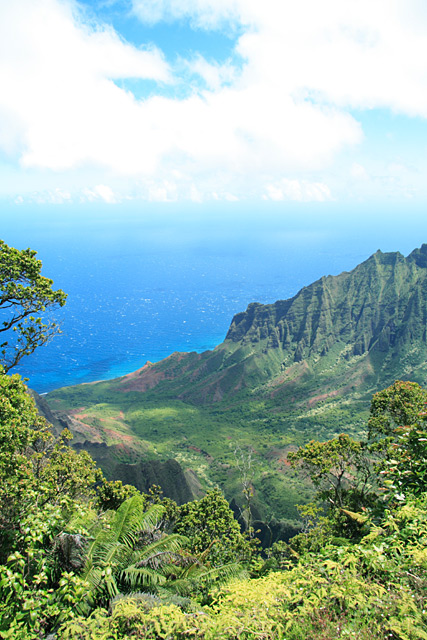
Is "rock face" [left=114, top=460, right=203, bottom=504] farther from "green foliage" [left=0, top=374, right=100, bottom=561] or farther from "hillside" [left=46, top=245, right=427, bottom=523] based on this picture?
"green foliage" [left=0, top=374, right=100, bottom=561]

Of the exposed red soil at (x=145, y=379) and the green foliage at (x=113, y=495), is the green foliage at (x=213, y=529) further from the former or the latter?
the exposed red soil at (x=145, y=379)

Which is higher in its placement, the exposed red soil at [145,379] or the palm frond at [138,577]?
the exposed red soil at [145,379]

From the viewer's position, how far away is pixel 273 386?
11269 cm

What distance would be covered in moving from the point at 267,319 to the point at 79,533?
12589 centimetres

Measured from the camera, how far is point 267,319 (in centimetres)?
13325

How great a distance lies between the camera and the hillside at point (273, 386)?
7531 centimetres

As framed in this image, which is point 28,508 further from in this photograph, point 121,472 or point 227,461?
point 227,461

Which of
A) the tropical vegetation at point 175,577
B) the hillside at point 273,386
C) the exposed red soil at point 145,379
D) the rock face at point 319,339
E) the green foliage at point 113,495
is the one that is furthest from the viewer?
the exposed red soil at point 145,379

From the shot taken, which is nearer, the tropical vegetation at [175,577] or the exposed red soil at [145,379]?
the tropical vegetation at [175,577]

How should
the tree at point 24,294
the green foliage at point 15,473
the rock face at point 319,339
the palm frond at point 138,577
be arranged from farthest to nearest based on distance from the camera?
the rock face at point 319,339 < the tree at point 24,294 < the palm frond at point 138,577 < the green foliage at point 15,473

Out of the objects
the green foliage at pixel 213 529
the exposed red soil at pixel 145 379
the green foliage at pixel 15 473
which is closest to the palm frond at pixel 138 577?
the green foliage at pixel 15 473

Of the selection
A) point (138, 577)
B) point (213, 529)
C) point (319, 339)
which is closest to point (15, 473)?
point (138, 577)

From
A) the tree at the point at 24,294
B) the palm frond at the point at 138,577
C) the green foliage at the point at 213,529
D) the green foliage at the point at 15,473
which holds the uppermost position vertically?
the tree at the point at 24,294

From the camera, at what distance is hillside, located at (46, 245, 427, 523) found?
75312mm
